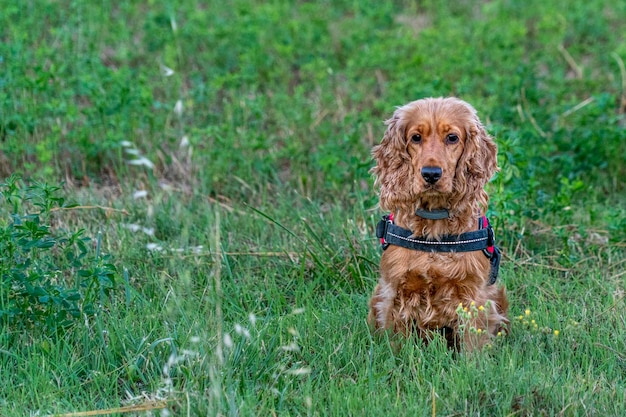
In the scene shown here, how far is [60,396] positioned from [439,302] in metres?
1.80

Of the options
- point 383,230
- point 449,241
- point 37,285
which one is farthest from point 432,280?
point 37,285

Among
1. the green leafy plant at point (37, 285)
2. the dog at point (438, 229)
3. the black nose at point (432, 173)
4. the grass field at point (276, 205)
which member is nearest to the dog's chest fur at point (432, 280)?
the dog at point (438, 229)

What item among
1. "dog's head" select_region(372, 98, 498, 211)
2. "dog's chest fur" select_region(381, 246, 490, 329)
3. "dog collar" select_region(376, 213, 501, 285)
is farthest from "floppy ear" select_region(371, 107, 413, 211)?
"dog's chest fur" select_region(381, 246, 490, 329)

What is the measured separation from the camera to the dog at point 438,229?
4.05 meters

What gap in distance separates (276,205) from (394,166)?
219 centimetres

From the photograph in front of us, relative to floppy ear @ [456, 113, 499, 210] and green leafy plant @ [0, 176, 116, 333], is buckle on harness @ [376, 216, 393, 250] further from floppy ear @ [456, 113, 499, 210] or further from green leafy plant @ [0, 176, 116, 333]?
→ green leafy plant @ [0, 176, 116, 333]

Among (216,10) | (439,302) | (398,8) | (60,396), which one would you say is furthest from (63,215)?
(398,8)

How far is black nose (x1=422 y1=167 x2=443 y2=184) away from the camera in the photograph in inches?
154

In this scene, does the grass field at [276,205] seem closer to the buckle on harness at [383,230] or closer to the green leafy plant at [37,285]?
the green leafy plant at [37,285]

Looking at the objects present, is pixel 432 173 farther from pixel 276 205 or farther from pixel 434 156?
pixel 276 205

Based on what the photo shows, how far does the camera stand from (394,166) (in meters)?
4.24

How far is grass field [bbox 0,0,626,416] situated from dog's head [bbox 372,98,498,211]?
0.71m

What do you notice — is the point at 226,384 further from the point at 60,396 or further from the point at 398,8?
the point at 398,8

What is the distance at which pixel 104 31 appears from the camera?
8.66m
